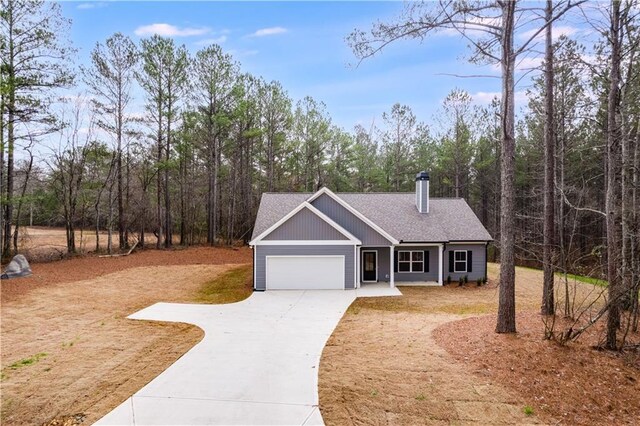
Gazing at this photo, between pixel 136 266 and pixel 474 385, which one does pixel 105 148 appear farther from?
pixel 474 385

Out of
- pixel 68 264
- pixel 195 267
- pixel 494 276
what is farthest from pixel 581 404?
pixel 68 264

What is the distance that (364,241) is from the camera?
15.6 meters

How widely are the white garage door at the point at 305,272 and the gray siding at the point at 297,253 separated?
6.9 inches

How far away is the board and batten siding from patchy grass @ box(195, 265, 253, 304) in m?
6.98

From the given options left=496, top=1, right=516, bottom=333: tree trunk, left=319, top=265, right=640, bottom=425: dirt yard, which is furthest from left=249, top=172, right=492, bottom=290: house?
left=496, top=1, right=516, bottom=333: tree trunk

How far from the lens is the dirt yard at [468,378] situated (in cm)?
511

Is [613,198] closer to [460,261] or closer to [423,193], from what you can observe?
[460,261]

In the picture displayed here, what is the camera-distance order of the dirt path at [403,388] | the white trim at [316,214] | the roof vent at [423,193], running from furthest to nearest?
the roof vent at [423,193]
the white trim at [316,214]
the dirt path at [403,388]

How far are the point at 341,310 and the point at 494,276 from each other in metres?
11.1

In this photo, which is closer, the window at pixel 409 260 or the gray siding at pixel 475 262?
the window at pixel 409 260

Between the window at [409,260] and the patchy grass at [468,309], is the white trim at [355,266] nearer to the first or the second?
the window at [409,260]

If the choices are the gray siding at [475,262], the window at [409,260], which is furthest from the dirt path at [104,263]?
the gray siding at [475,262]

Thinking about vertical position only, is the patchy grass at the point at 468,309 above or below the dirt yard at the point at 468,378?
below

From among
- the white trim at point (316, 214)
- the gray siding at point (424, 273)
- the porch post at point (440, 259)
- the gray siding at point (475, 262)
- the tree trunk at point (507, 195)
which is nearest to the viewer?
the tree trunk at point (507, 195)
